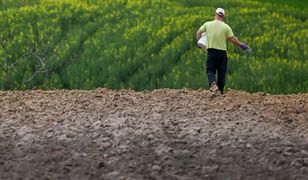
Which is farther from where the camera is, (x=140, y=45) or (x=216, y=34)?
(x=140, y=45)

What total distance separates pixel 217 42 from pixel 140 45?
568 centimetres

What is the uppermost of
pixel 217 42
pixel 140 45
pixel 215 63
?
pixel 217 42

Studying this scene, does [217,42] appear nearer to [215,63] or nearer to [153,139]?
[215,63]

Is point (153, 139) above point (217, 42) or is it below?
below

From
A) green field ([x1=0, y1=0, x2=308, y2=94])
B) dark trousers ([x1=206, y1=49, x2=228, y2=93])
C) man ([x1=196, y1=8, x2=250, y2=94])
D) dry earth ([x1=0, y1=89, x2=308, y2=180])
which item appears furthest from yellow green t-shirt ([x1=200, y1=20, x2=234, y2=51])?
green field ([x1=0, y1=0, x2=308, y2=94])

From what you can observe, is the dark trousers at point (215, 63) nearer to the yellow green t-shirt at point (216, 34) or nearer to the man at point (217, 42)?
the man at point (217, 42)

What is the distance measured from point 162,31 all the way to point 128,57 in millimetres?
1670

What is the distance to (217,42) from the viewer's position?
12.8 m

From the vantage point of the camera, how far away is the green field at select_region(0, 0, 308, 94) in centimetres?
1625

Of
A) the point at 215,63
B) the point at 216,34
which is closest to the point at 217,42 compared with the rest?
the point at 216,34

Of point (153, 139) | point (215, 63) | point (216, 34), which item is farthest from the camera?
point (215, 63)

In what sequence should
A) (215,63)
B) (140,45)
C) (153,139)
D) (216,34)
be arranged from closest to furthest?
(153,139), (216,34), (215,63), (140,45)

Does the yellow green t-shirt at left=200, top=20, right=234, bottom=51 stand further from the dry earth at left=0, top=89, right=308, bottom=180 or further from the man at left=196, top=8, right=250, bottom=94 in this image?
the dry earth at left=0, top=89, right=308, bottom=180

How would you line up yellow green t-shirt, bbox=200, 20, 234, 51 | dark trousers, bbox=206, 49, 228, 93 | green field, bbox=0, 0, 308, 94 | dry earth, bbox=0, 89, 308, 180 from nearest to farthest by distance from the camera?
dry earth, bbox=0, 89, 308, 180 → yellow green t-shirt, bbox=200, 20, 234, 51 → dark trousers, bbox=206, 49, 228, 93 → green field, bbox=0, 0, 308, 94
